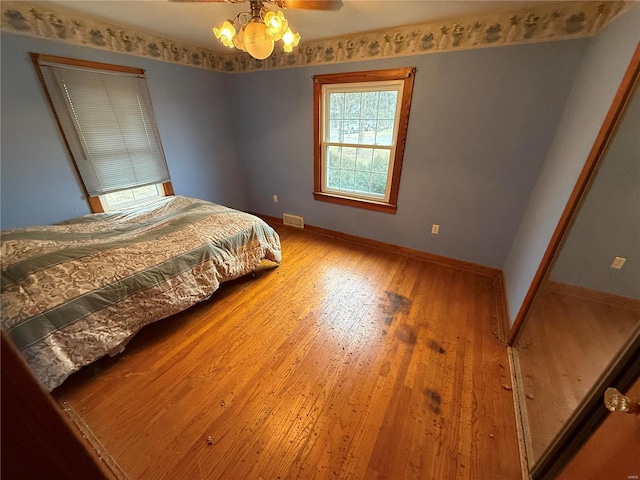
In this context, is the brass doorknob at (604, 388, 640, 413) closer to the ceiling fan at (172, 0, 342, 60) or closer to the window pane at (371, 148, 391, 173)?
the ceiling fan at (172, 0, 342, 60)

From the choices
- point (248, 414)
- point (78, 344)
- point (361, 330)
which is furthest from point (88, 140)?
point (361, 330)

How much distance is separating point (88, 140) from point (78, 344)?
6.53ft

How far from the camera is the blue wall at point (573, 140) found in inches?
50.3

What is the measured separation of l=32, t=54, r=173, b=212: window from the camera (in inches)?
84.7

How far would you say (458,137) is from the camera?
2338mm

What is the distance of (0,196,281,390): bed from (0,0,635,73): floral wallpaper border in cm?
156

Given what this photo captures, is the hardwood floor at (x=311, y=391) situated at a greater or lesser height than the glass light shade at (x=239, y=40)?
lesser

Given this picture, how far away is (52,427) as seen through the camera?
39cm

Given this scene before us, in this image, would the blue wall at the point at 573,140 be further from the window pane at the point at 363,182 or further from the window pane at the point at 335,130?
the window pane at the point at 335,130

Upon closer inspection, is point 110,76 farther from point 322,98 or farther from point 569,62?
point 569,62

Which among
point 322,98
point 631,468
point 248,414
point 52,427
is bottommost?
point 248,414

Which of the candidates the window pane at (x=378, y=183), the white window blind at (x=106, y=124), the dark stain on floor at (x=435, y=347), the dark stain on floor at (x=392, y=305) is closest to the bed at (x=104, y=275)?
the white window blind at (x=106, y=124)

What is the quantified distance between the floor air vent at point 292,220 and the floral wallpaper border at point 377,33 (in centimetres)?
189

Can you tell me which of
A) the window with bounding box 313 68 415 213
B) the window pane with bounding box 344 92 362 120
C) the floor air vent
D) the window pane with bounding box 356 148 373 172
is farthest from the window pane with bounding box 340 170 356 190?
the floor air vent
